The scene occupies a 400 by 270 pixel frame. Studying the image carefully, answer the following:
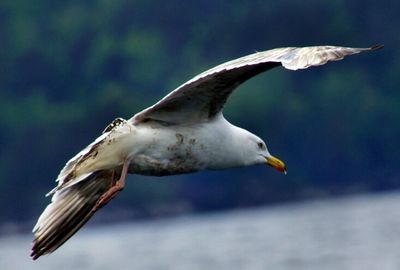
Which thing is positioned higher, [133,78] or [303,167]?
[133,78]

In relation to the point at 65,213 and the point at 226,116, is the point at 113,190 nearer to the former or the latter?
the point at 65,213

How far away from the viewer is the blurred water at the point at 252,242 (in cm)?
2842

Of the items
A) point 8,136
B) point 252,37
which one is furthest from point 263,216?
point 252,37

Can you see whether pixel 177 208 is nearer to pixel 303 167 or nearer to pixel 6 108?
pixel 303 167

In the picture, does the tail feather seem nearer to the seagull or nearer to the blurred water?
the seagull

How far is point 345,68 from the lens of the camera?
58531mm

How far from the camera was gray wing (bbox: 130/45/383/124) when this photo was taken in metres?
10.3

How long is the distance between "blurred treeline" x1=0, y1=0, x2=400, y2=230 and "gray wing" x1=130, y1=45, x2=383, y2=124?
35242mm

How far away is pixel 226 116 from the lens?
2030 inches

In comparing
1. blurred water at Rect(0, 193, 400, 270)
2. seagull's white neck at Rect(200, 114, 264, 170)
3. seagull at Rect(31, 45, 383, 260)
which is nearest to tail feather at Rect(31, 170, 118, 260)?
seagull at Rect(31, 45, 383, 260)

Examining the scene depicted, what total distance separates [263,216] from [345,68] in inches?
629

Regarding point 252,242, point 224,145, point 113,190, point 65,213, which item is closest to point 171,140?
point 224,145

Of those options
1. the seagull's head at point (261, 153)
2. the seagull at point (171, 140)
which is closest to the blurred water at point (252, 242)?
the seagull's head at point (261, 153)

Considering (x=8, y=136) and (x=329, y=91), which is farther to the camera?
(x=329, y=91)
